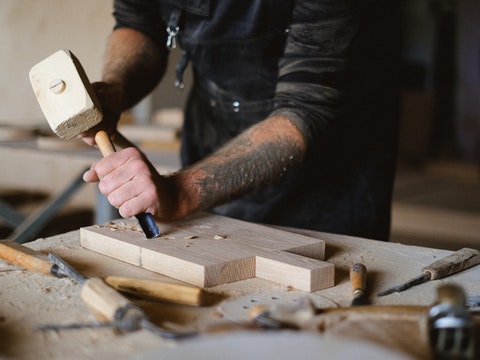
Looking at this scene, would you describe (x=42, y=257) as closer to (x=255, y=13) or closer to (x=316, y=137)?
(x=316, y=137)

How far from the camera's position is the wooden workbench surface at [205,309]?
107cm

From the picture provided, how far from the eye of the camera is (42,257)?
59.8 inches

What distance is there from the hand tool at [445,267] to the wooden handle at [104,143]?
761mm

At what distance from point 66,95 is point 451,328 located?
3.65 feet

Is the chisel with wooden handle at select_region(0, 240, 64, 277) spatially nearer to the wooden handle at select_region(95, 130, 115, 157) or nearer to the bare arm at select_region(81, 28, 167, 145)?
the wooden handle at select_region(95, 130, 115, 157)

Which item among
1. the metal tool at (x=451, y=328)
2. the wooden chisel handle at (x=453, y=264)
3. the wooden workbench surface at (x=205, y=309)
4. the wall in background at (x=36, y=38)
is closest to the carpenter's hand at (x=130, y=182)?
the wooden workbench surface at (x=205, y=309)

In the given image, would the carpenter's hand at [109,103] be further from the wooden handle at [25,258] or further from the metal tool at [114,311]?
the metal tool at [114,311]

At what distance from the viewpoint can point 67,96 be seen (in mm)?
1733

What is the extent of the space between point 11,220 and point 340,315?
8.04 ft

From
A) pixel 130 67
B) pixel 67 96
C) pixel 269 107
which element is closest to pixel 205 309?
pixel 67 96

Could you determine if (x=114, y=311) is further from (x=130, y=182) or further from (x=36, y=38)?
(x=36, y=38)

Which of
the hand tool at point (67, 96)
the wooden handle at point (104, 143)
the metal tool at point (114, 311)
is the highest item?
the hand tool at point (67, 96)

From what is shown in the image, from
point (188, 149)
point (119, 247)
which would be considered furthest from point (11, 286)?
point (188, 149)

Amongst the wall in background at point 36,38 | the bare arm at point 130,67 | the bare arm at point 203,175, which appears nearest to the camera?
the bare arm at point 203,175
